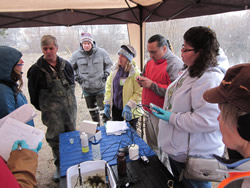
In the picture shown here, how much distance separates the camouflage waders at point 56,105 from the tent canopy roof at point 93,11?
55.7 inches

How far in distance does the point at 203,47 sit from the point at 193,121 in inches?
21.3

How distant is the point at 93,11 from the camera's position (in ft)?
10.7

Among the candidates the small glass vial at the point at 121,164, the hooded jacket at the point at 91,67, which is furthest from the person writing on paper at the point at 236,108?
the hooded jacket at the point at 91,67

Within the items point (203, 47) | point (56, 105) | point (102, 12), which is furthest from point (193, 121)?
point (102, 12)

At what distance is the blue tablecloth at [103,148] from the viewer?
1.35m

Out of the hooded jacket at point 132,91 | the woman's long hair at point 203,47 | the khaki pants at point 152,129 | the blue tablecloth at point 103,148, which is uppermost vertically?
the woman's long hair at point 203,47

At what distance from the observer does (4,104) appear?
1.17 m

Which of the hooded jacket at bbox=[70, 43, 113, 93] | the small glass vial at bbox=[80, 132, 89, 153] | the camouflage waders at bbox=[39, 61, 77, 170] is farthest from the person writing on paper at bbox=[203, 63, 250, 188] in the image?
the hooded jacket at bbox=[70, 43, 113, 93]

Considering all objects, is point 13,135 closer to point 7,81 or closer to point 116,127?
point 7,81

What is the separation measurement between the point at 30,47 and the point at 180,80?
7.72 m

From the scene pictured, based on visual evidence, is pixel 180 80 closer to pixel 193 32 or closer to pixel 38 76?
pixel 193 32

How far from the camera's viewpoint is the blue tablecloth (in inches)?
53.2

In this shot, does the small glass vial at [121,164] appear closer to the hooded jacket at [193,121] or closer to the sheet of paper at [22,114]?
the hooded jacket at [193,121]

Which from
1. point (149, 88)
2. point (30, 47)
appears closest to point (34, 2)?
point (149, 88)
